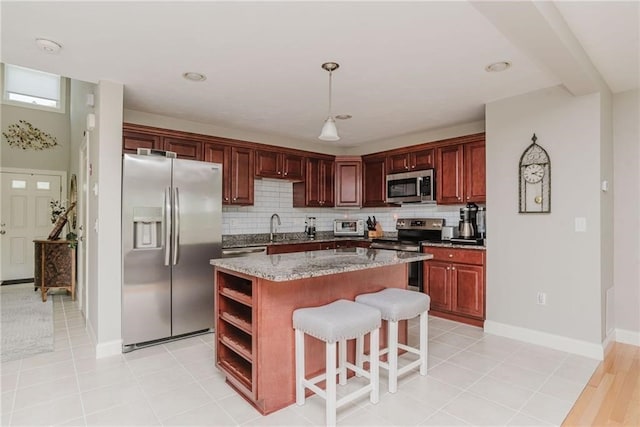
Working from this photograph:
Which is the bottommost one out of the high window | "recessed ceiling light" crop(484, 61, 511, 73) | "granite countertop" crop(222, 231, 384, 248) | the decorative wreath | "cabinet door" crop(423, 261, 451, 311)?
"cabinet door" crop(423, 261, 451, 311)

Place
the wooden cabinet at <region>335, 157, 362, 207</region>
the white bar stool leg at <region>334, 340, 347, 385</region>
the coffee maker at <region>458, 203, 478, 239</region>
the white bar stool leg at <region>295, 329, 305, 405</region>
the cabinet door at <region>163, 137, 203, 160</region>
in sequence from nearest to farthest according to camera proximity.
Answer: the white bar stool leg at <region>295, 329, 305, 405</region> < the white bar stool leg at <region>334, 340, 347, 385</region> < the cabinet door at <region>163, 137, 203, 160</region> < the coffee maker at <region>458, 203, 478, 239</region> < the wooden cabinet at <region>335, 157, 362, 207</region>

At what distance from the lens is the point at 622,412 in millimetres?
2221

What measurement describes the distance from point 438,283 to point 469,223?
82 centimetres

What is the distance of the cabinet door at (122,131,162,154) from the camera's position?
3.84m

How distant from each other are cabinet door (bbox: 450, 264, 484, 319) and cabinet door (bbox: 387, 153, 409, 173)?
1.64m

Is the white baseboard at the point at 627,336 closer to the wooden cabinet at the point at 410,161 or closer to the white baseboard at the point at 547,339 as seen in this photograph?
the white baseboard at the point at 547,339

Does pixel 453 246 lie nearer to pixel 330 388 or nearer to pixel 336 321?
pixel 336 321

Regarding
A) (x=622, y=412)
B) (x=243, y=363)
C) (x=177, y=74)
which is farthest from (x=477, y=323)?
(x=177, y=74)

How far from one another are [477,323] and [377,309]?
2.06m

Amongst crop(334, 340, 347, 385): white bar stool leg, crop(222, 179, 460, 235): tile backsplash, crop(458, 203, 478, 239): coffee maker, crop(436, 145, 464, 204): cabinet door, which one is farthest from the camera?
crop(222, 179, 460, 235): tile backsplash

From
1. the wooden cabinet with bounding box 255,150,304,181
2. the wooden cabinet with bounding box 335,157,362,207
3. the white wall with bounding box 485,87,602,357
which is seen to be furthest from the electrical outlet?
the wooden cabinet with bounding box 255,150,304,181

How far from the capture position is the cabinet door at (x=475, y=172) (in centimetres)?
414

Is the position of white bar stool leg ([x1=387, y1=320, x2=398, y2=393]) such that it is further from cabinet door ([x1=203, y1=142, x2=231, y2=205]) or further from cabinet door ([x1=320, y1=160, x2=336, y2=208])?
cabinet door ([x1=320, y1=160, x2=336, y2=208])

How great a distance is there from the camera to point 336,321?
2.07 metres
